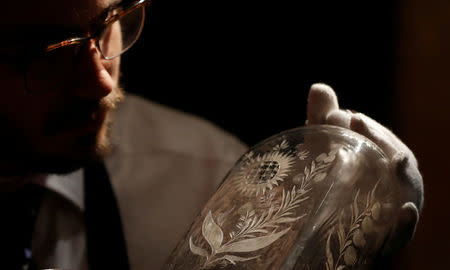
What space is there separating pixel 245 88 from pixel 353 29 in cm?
33

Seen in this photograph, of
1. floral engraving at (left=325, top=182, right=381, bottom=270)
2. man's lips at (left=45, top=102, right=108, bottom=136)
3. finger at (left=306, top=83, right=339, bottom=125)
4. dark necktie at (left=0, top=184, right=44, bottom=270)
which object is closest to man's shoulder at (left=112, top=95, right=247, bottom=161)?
dark necktie at (left=0, top=184, right=44, bottom=270)

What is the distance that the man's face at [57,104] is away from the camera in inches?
30.5

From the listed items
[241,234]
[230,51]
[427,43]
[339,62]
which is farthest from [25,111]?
[427,43]

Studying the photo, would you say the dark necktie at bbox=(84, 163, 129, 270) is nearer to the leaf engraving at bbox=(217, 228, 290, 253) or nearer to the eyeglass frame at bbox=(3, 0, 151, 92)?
the eyeglass frame at bbox=(3, 0, 151, 92)

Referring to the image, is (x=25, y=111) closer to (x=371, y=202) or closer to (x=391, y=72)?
(x=371, y=202)

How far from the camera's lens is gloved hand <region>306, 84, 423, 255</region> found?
57 centimetres

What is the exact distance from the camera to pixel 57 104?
871mm

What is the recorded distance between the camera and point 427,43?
1.47m

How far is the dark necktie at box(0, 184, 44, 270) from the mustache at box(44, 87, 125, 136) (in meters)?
0.21

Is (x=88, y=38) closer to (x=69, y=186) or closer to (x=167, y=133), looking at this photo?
(x=69, y=186)

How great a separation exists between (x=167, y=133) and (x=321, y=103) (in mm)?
829

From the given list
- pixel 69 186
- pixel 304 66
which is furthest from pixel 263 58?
pixel 69 186

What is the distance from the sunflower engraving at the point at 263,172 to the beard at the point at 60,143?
377mm

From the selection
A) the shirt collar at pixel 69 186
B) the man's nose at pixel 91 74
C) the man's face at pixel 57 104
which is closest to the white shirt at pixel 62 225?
the shirt collar at pixel 69 186
